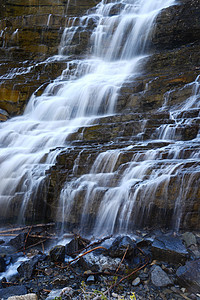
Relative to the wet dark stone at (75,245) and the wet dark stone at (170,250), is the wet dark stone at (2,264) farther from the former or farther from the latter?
the wet dark stone at (170,250)

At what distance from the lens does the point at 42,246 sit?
5.03m

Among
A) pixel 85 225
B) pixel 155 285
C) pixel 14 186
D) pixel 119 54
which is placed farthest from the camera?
pixel 119 54

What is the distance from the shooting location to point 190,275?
10.2ft

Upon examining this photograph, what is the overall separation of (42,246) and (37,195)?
195 cm

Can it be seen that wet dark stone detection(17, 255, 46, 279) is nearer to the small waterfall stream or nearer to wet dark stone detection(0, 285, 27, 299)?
wet dark stone detection(0, 285, 27, 299)

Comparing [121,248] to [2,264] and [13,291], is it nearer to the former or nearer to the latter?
[13,291]

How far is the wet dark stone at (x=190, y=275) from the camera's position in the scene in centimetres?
301

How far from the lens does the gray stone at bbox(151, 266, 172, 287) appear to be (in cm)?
Answer: 326

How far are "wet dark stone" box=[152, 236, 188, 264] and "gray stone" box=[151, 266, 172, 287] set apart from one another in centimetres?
26

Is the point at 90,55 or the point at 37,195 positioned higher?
the point at 90,55

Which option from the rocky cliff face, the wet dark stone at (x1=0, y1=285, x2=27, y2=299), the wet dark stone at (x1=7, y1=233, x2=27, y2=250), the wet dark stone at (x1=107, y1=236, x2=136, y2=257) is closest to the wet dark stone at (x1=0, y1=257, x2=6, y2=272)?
the wet dark stone at (x1=7, y1=233, x2=27, y2=250)

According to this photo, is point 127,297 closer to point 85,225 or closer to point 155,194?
point 155,194

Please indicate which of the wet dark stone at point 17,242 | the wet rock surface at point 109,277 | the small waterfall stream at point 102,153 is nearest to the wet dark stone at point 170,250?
the wet rock surface at point 109,277

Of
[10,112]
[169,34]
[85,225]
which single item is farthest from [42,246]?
[169,34]
